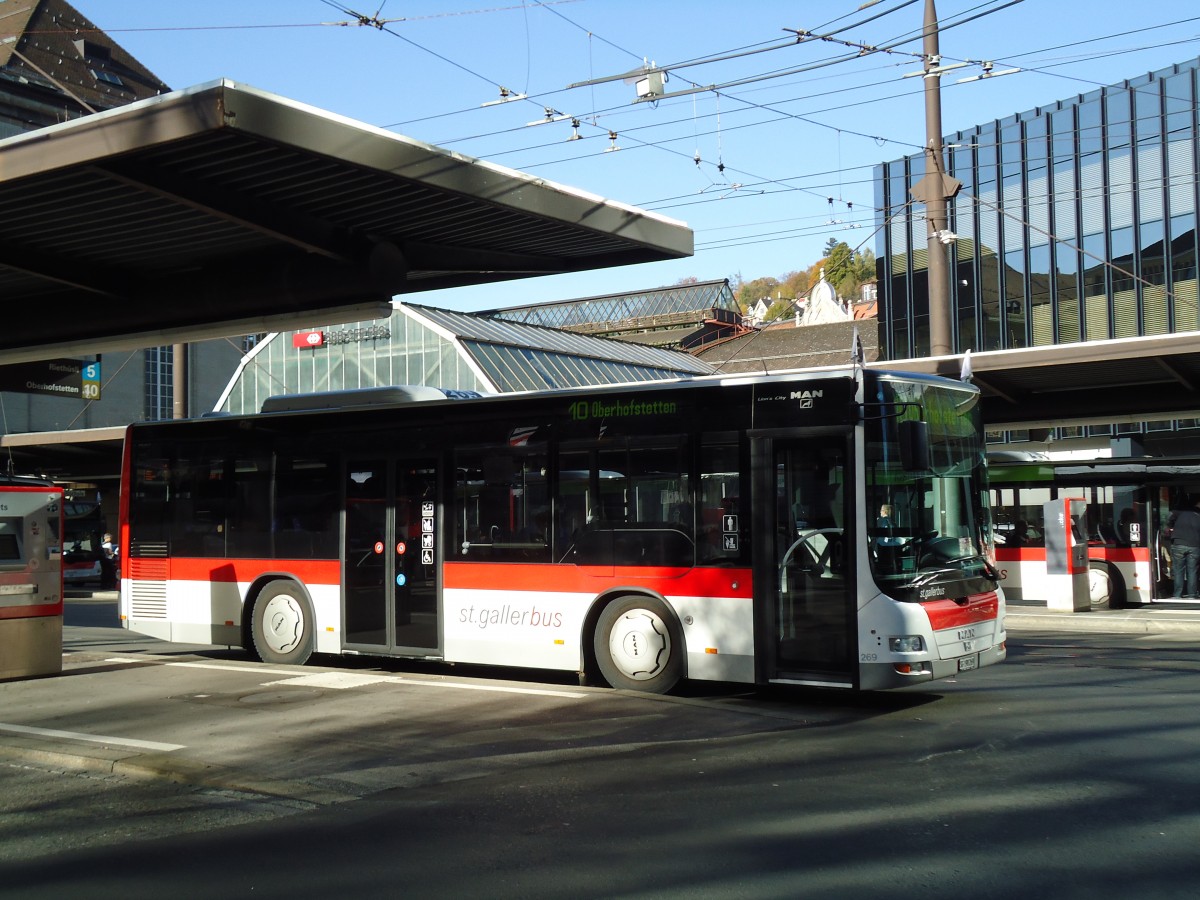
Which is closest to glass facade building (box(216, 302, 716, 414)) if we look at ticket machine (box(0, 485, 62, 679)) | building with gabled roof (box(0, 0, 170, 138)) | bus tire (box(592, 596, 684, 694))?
building with gabled roof (box(0, 0, 170, 138))

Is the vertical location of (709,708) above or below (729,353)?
below

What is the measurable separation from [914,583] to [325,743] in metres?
5.05

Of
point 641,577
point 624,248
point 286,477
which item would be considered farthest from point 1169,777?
point 286,477

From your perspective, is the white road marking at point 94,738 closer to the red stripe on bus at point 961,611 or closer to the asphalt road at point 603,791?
the asphalt road at point 603,791

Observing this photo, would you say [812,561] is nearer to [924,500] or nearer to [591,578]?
[924,500]

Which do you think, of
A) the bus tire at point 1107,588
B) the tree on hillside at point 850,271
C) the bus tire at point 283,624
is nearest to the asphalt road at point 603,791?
the bus tire at point 283,624

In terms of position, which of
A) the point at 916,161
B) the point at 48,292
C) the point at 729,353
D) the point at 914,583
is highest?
the point at 916,161

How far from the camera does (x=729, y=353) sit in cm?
6138

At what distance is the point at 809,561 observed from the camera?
10.6 metres

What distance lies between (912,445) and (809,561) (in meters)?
1.37

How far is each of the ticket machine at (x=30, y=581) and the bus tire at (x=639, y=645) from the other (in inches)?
248

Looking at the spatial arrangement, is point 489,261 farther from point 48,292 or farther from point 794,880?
point 794,880

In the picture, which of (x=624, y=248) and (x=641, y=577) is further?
(x=624, y=248)

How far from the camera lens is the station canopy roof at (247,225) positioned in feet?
31.7
